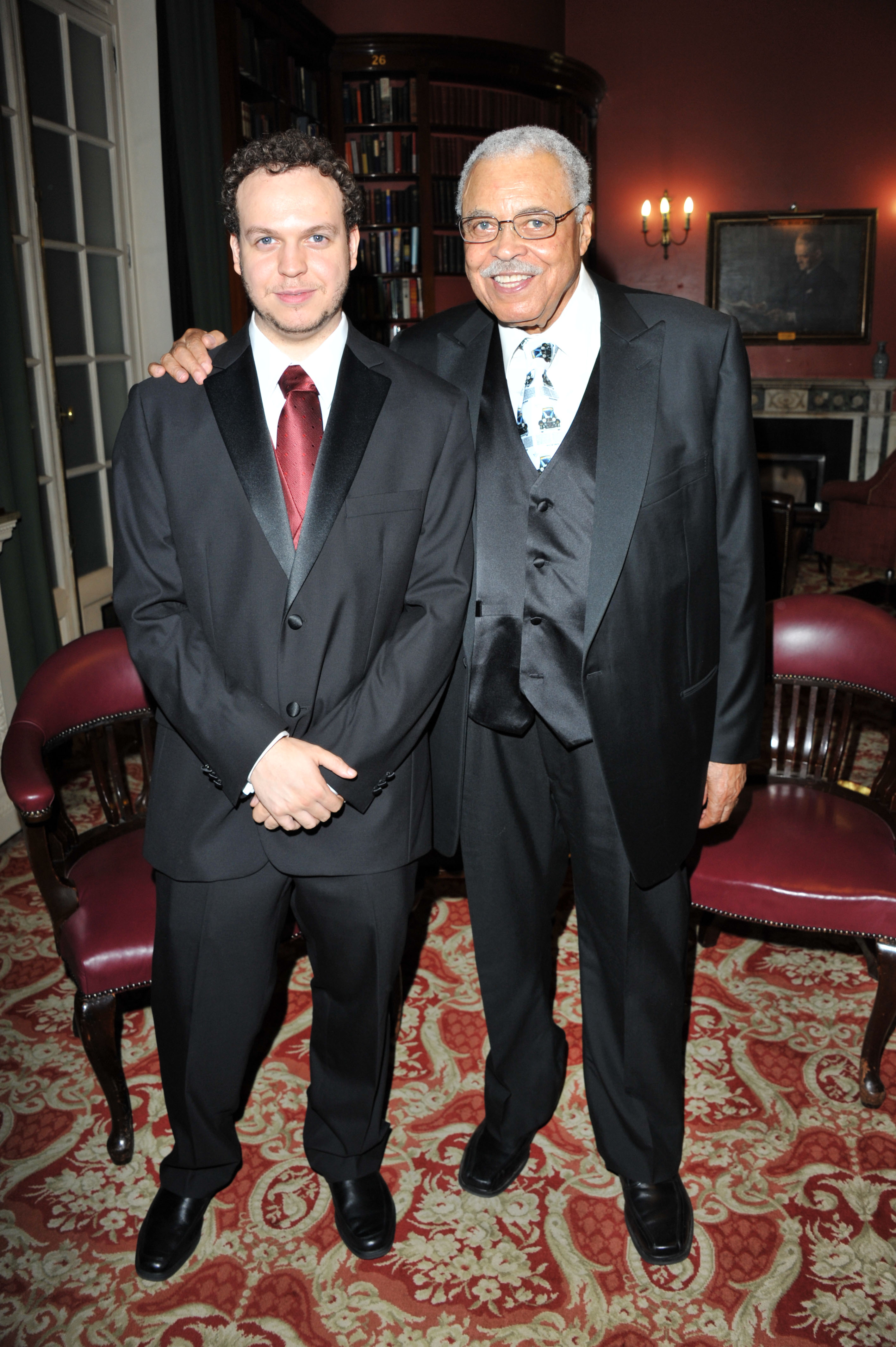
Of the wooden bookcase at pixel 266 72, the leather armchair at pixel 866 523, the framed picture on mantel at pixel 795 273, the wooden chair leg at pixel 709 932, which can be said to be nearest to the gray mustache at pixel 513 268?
the wooden chair leg at pixel 709 932

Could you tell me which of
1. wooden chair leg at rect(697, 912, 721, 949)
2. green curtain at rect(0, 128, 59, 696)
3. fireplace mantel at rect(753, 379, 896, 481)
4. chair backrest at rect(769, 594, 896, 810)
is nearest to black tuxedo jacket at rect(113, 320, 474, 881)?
chair backrest at rect(769, 594, 896, 810)

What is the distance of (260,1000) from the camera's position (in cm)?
162

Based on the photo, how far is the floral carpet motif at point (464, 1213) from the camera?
63.0 inches

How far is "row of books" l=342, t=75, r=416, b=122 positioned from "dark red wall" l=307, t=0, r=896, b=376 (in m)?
1.69

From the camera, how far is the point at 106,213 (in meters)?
4.53

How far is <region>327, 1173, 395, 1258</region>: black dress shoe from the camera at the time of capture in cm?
172

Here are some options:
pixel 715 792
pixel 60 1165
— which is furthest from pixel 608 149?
pixel 60 1165

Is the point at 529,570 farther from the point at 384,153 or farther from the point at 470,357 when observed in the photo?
the point at 384,153

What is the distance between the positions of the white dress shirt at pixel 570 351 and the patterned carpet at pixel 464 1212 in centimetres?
145

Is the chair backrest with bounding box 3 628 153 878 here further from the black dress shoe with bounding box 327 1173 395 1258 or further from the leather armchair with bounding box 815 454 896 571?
the leather armchair with bounding box 815 454 896 571

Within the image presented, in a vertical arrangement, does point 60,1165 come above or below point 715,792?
below

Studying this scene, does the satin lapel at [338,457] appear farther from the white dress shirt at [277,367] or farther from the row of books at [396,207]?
the row of books at [396,207]

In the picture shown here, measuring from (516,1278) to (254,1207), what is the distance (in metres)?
0.51

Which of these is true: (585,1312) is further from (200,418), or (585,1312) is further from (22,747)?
(200,418)
